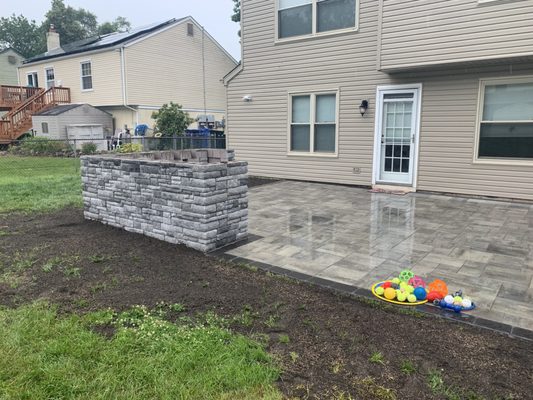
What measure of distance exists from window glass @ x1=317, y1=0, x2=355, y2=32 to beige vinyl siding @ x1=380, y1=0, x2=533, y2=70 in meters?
1.25

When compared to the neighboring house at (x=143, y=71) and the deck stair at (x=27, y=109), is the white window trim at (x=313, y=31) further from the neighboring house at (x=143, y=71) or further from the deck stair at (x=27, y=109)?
the deck stair at (x=27, y=109)

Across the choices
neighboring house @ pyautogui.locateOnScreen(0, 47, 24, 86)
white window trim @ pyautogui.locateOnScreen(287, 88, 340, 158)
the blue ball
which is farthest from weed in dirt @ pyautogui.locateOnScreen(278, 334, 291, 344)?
neighboring house @ pyautogui.locateOnScreen(0, 47, 24, 86)

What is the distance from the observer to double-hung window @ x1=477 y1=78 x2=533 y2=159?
271 inches

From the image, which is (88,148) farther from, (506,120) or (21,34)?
(21,34)

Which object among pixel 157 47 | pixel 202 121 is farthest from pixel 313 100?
pixel 157 47

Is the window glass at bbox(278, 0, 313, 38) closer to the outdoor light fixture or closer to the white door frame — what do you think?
the outdoor light fixture

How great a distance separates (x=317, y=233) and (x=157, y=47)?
16.1m

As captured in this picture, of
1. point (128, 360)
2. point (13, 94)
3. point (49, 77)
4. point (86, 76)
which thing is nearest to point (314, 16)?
point (128, 360)

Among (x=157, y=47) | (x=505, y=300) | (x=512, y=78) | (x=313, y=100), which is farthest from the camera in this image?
(x=157, y=47)

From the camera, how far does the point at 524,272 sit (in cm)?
391

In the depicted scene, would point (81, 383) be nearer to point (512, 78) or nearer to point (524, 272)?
point (524, 272)

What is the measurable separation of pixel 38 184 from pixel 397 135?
797 cm

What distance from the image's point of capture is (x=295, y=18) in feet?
31.2

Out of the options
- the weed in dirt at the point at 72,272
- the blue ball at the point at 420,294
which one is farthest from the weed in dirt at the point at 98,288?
the blue ball at the point at 420,294
